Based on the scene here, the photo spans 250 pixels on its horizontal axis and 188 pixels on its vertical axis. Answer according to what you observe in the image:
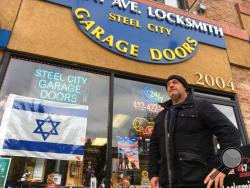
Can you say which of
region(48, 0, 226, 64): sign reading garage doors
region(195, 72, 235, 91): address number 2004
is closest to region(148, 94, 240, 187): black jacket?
region(48, 0, 226, 64): sign reading garage doors

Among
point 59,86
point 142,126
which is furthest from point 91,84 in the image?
point 142,126

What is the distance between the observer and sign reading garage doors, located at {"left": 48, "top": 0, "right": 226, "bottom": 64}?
538 cm

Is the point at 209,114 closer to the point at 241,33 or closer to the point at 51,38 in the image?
the point at 51,38

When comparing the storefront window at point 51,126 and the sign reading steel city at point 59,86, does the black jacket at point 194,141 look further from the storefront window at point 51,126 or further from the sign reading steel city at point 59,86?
the sign reading steel city at point 59,86

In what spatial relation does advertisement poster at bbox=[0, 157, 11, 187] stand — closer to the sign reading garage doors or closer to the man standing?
the man standing

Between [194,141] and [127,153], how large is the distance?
2357 millimetres

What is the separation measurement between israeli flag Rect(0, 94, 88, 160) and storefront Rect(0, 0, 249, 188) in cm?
1

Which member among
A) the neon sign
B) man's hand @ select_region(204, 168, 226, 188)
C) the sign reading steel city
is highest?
the sign reading steel city

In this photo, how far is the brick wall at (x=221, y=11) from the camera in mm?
7188

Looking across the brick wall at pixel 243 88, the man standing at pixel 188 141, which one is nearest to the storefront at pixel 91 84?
the brick wall at pixel 243 88

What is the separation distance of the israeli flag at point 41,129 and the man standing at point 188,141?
5.97 feet

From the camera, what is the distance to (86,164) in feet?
14.5

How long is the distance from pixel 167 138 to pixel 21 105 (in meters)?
2.60

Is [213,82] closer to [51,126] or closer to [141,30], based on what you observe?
[141,30]
